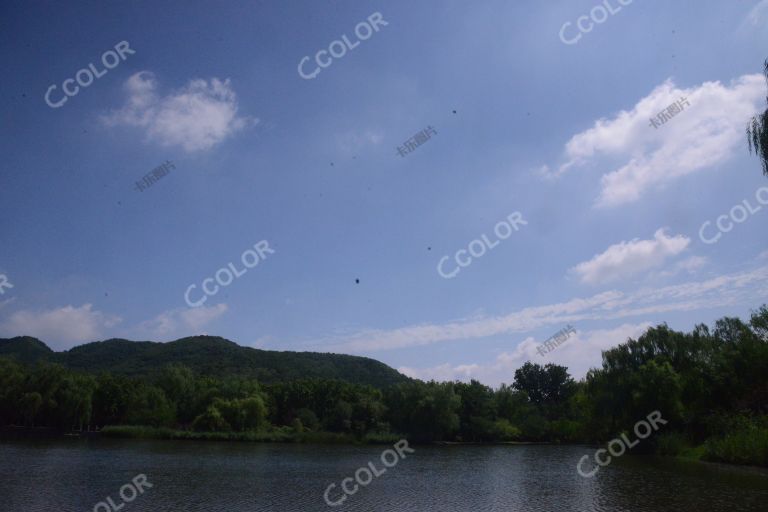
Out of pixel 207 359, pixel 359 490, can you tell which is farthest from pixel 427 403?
pixel 207 359

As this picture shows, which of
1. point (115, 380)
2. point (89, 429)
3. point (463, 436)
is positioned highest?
point (115, 380)

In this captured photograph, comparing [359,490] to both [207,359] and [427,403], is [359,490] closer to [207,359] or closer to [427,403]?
[427,403]

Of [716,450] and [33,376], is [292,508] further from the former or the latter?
[33,376]

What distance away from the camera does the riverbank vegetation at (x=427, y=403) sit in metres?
49.3

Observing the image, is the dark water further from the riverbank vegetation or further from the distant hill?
the distant hill

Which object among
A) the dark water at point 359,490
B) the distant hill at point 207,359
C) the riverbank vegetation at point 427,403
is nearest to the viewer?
the dark water at point 359,490

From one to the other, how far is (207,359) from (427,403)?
263 ft

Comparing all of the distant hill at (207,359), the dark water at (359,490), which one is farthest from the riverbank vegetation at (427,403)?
the distant hill at (207,359)

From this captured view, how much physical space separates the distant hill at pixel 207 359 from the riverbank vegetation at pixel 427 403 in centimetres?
4280

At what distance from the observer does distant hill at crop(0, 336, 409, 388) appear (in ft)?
416

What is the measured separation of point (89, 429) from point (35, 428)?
24.4 ft

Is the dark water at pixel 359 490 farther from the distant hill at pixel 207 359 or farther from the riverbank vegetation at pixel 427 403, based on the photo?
the distant hill at pixel 207 359

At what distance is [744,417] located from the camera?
43.3 metres

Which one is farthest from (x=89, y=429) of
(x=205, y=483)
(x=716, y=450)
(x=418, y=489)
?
(x=716, y=450)
